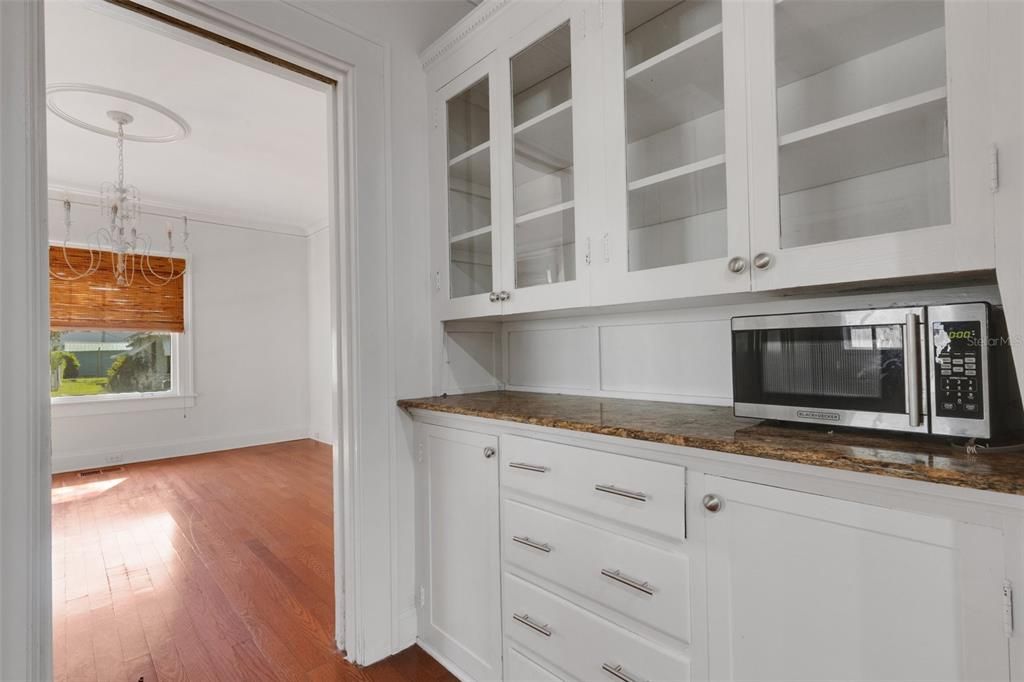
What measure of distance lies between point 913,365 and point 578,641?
1.09 m

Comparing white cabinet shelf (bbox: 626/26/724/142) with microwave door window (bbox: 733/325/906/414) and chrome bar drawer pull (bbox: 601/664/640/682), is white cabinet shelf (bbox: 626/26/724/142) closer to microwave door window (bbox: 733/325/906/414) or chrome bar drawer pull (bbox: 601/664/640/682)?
microwave door window (bbox: 733/325/906/414)

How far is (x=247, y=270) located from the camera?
5574mm

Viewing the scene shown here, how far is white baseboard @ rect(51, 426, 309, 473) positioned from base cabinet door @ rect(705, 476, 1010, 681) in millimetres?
Result: 5690

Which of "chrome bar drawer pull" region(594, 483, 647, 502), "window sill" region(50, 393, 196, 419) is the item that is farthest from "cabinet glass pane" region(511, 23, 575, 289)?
"window sill" region(50, 393, 196, 419)

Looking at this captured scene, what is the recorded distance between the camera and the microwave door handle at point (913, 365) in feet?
3.12

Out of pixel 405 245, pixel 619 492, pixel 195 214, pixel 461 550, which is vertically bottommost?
pixel 461 550

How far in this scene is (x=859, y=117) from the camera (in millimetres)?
1084

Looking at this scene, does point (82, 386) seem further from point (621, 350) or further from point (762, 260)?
point (762, 260)

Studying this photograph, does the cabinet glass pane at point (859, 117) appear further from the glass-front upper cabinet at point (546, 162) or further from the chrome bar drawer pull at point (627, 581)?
the chrome bar drawer pull at point (627, 581)

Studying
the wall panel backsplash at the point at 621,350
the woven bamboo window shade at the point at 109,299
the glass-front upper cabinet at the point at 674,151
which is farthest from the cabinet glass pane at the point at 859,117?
the woven bamboo window shade at the point at 109,299

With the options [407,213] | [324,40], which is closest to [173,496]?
[407,213]

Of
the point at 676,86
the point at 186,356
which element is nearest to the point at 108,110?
the point at 186,356

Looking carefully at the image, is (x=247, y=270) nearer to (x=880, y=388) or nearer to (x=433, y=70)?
(x=433, y=70)

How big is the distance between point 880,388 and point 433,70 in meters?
1.95
